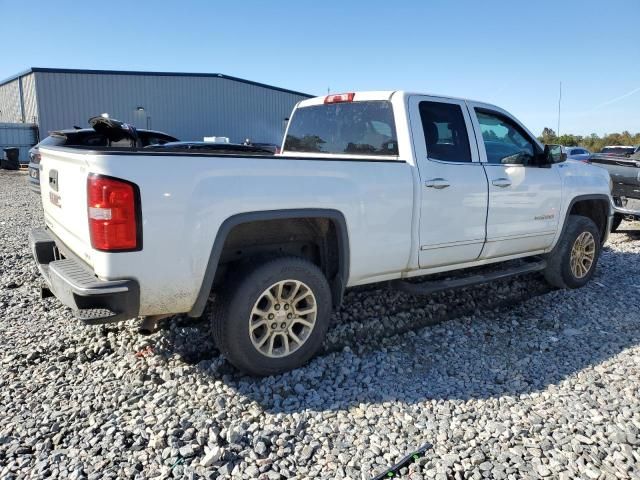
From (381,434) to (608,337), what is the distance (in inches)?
102

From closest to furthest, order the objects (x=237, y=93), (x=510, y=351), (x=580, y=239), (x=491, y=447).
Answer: (x=491, y=447) → (x=510, y=351) → (x=580, y=239) → (x=237, y=93)

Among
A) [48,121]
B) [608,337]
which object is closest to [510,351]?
[608,337]

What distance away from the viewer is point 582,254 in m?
5.68

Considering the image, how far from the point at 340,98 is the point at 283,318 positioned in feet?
7.35

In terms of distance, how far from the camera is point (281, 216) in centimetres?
331

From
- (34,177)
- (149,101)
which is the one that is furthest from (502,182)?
(149,101)

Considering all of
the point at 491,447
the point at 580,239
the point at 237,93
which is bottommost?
the point at 491,447

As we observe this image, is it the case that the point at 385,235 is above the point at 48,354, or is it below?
above

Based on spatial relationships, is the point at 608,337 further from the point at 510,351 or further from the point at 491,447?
the point at 491,447

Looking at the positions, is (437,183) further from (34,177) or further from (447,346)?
(34,177)

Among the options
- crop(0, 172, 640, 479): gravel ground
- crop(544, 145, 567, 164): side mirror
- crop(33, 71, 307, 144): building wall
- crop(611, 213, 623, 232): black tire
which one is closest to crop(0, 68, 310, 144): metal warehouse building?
crop(33, 71, 307, 144): building wall

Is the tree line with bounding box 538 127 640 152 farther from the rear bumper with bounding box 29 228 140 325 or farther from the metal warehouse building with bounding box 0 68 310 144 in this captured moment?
the rear bumper with bounding box 29 228 140 325

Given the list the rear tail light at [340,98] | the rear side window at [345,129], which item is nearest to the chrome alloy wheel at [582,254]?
the rear side window at [345,129]

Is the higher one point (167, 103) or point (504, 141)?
point (167, 103)
